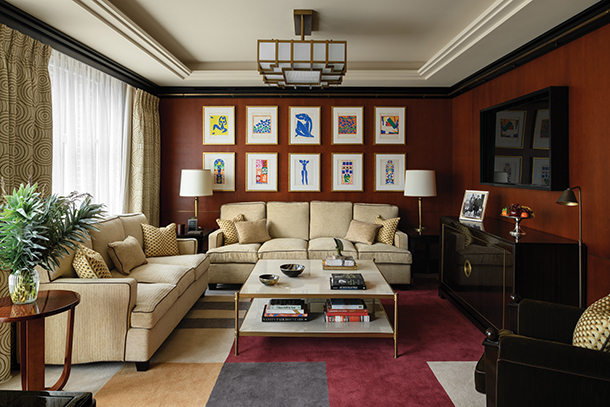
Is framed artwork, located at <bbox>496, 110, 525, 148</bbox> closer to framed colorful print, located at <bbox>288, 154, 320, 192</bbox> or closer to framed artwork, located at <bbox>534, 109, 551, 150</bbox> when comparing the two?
framed artwork, located at <bbox>534, 109, 551, 150</bbox>

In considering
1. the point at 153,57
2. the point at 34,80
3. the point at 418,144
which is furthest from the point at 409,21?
the point at 34,80

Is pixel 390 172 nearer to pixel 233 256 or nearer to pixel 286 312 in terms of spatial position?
pixel 233 256

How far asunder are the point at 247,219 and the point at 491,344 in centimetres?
378

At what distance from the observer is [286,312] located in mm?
2906

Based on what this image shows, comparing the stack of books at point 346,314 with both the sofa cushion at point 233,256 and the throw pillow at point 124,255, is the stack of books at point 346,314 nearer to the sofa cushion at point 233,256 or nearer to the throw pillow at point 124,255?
the sofa cushion at point 233,256

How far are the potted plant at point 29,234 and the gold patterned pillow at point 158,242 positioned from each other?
1691 mm

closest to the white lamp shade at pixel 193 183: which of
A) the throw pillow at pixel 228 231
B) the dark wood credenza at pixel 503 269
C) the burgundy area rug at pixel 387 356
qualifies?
the throw pillow at pixel 228 231

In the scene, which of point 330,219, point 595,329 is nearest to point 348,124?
point 330,219

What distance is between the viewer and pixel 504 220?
382cm

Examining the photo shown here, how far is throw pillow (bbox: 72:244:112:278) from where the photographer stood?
8.70 feet

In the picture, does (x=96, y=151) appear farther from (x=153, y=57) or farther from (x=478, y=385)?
(x=478, y=385)

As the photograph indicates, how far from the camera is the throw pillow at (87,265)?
2652 mm

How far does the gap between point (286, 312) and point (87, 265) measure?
151cm

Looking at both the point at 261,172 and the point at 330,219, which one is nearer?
the point at 330,219
